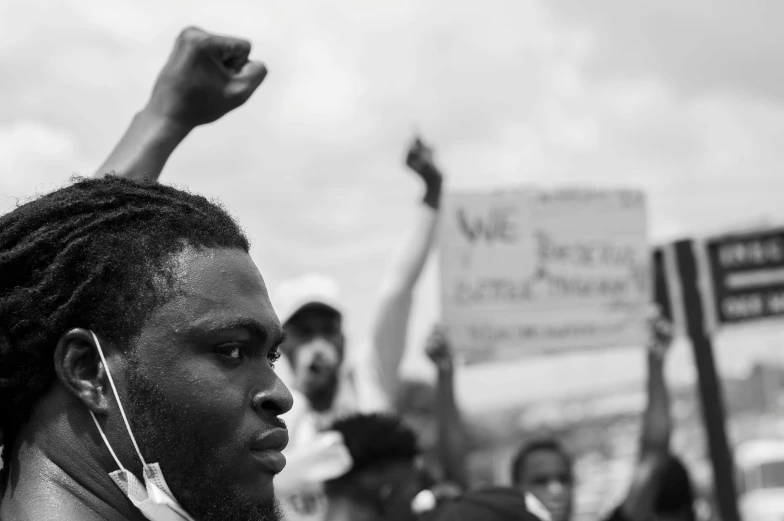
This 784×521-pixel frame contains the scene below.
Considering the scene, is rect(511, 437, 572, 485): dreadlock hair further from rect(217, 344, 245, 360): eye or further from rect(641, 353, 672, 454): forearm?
rect(217, 344, 245, 360): eye

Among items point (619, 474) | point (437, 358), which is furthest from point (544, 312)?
point (619, 474)

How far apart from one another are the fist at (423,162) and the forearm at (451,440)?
1.12m

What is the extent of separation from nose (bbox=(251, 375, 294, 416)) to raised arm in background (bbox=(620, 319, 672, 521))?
4164mm

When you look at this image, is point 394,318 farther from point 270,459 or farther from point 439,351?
point 270,459

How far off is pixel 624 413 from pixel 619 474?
482 centimetres

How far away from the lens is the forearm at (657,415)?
5.77 metres

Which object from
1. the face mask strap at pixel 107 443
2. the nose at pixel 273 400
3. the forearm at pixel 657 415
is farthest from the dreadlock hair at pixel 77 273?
the forearm at pixel 657 415

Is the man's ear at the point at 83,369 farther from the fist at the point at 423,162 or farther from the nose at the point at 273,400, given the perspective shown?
the fist at the point at 423,162

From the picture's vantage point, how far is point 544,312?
19.8ft

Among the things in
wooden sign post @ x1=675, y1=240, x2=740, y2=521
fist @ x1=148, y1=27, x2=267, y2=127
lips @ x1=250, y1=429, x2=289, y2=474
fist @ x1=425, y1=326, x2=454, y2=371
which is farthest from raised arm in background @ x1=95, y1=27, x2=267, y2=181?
wooden sign post @ x1=675, y1=240, x2=740, y2=521

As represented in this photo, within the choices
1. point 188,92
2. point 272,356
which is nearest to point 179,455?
point 272,356

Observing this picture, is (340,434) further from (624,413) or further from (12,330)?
(624,413)

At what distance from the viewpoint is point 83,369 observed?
5.39ft

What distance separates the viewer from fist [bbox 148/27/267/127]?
2455 mm
